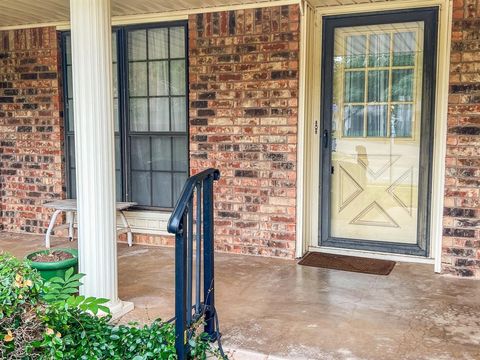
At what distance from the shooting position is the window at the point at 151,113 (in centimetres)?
518

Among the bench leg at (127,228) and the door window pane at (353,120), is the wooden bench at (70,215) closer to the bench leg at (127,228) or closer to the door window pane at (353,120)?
the bench leg at (127,228)

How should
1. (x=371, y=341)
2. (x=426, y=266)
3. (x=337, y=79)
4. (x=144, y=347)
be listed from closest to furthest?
1. (x=144, y=347)
2. (x=371, y=341)
3. (x=426, y=266)
4. (x=337, y=79)

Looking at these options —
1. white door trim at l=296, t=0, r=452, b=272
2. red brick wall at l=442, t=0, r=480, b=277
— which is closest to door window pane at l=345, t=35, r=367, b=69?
white door trim at l=296, t=0, r=452, b=272

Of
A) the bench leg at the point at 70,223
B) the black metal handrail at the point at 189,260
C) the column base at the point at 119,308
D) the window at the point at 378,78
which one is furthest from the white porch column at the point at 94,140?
the window at the point at 378,78

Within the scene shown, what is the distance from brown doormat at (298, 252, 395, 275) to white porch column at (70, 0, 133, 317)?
204 centimetres

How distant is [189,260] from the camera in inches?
94.7

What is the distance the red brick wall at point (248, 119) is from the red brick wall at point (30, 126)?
171cm

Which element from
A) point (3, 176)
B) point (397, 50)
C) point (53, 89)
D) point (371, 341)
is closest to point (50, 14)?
point (53, 89)

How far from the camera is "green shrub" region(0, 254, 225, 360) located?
7.31 ft

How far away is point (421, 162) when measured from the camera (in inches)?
178

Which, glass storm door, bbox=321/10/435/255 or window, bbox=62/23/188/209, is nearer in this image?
glass storm door, bbox=321/10/435/255

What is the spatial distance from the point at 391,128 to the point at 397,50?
0.72 m

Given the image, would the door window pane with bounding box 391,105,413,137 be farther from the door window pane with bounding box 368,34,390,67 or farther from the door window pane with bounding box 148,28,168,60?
the door window pane with bounding box 148,28,168,60

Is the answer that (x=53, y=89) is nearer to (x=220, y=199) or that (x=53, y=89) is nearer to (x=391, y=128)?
(x=220, y=199)
